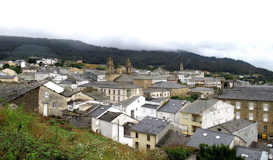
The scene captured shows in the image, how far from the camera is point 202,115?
24625mm

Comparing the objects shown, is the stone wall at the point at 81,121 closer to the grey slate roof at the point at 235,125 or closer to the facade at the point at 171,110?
the facade at the point at 171,110

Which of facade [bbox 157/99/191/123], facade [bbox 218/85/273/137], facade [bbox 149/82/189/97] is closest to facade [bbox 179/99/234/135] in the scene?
facade [bbox 157/99/191/123]

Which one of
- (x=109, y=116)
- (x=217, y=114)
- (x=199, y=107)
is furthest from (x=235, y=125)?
(x=109, y=116)

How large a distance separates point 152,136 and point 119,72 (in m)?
49.6

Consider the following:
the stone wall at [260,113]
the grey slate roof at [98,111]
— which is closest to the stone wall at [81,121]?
the grey slate roof at [98,111]

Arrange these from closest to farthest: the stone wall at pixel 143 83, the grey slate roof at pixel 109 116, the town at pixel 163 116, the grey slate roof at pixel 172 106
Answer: the town at pixel 163 116 → the grey slate roof at pixel 109 116 → the grey slate roof at pixel 172 106 → the stone wall at pixel 143 83

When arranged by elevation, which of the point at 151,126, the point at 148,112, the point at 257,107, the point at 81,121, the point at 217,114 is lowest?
the point at 148,112

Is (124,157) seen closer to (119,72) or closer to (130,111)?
(130,111)

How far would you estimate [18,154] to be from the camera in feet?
15.3

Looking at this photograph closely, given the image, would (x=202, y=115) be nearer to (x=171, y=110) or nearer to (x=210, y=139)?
(x=171, y=110)

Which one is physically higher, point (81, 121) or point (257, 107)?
point (81, 121)

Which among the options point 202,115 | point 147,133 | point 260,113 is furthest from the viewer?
point 260,113

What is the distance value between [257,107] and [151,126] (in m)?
20.4

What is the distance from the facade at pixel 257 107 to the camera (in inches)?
1155
